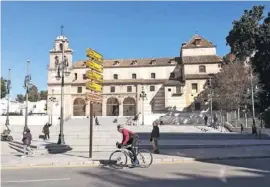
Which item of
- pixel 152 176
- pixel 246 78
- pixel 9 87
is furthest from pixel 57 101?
pixel 152 176

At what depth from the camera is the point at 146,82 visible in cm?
8150

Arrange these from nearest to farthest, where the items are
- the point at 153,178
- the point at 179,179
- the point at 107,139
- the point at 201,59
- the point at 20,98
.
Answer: the point at 179,179 → the point at 153,178 → the point at 107,139 → the point at 201,59 → the point at 20,98

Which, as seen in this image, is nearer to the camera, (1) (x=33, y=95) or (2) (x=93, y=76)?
(2) (x=93, y=76)

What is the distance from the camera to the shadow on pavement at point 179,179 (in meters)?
9.87

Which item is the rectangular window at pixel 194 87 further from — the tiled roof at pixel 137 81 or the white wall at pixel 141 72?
the white wall at pixel 141 72

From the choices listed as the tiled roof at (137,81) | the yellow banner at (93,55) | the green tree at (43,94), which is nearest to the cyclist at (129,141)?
the yellow banner at (93,55)

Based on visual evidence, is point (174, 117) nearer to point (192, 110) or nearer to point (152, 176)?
point (192, 110)

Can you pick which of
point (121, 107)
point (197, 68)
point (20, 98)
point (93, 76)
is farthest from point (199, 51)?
point (20, 98)

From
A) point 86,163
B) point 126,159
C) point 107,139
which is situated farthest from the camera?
point 107,139

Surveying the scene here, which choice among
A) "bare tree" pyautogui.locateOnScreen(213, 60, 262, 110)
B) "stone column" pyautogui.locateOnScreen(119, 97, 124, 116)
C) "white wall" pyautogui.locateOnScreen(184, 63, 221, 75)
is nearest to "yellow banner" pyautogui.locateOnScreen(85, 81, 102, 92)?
"bare tree" pyautogui.locateOnScreen(213, 60, 262, 110)

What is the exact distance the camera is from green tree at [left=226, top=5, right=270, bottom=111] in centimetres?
5197

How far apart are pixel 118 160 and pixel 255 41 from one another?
46.0 metres

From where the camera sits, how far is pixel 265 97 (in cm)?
5488

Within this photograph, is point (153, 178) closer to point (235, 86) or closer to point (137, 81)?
point (235, 86)
